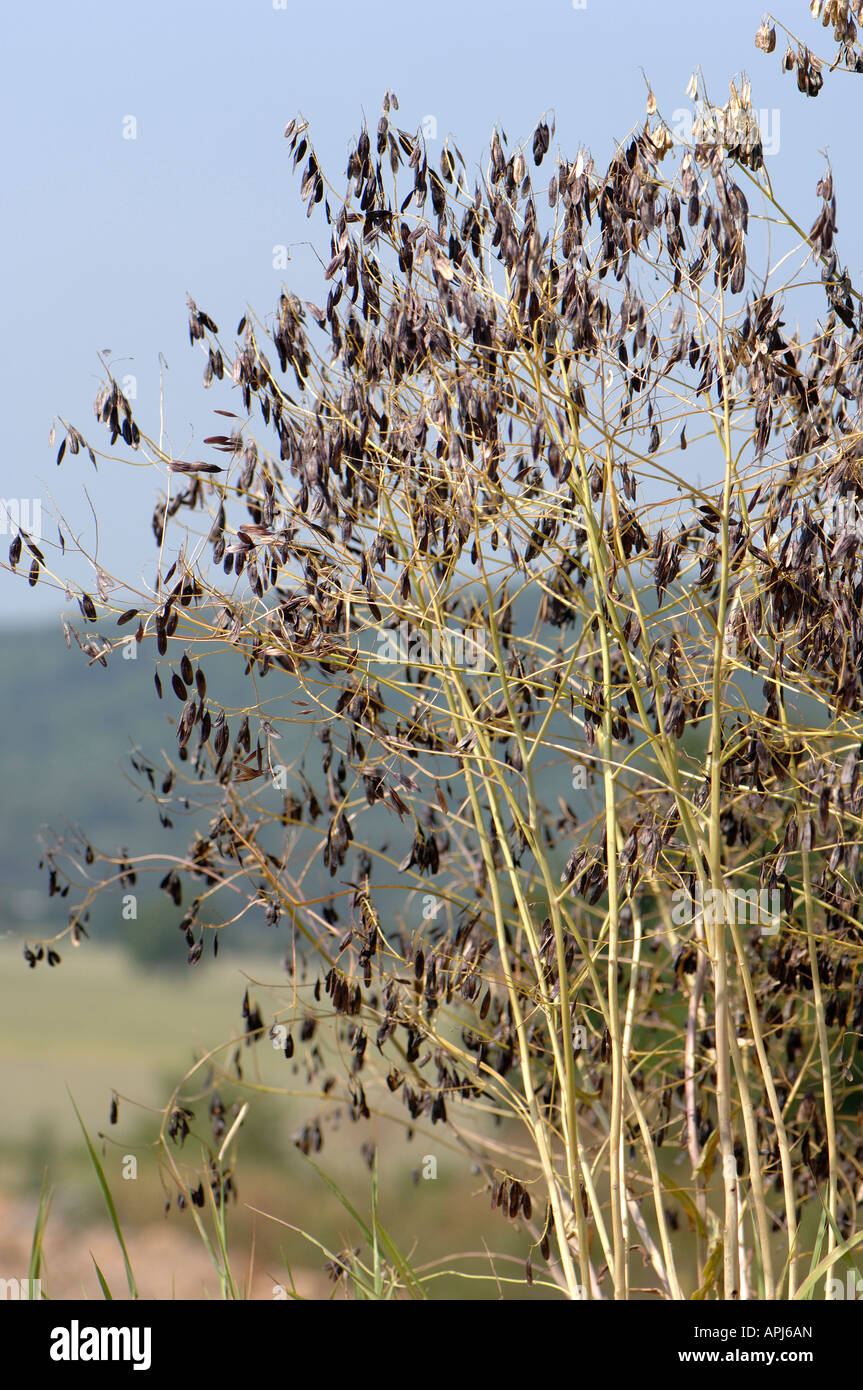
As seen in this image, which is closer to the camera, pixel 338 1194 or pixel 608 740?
pixel 608 740

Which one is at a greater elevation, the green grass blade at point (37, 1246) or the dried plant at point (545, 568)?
the dried plant at point (545, 568)

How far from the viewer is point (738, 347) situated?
8.05ft

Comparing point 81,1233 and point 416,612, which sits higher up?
point 416,612

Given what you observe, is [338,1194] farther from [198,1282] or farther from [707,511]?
[707,511]

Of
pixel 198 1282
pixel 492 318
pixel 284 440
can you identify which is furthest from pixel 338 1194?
pixel 492 318

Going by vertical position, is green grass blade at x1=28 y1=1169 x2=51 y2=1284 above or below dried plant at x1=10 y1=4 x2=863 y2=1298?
below

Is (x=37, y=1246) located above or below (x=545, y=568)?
below

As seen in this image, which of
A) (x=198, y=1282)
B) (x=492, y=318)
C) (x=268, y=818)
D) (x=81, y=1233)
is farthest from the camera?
(x=81, y=1233)
